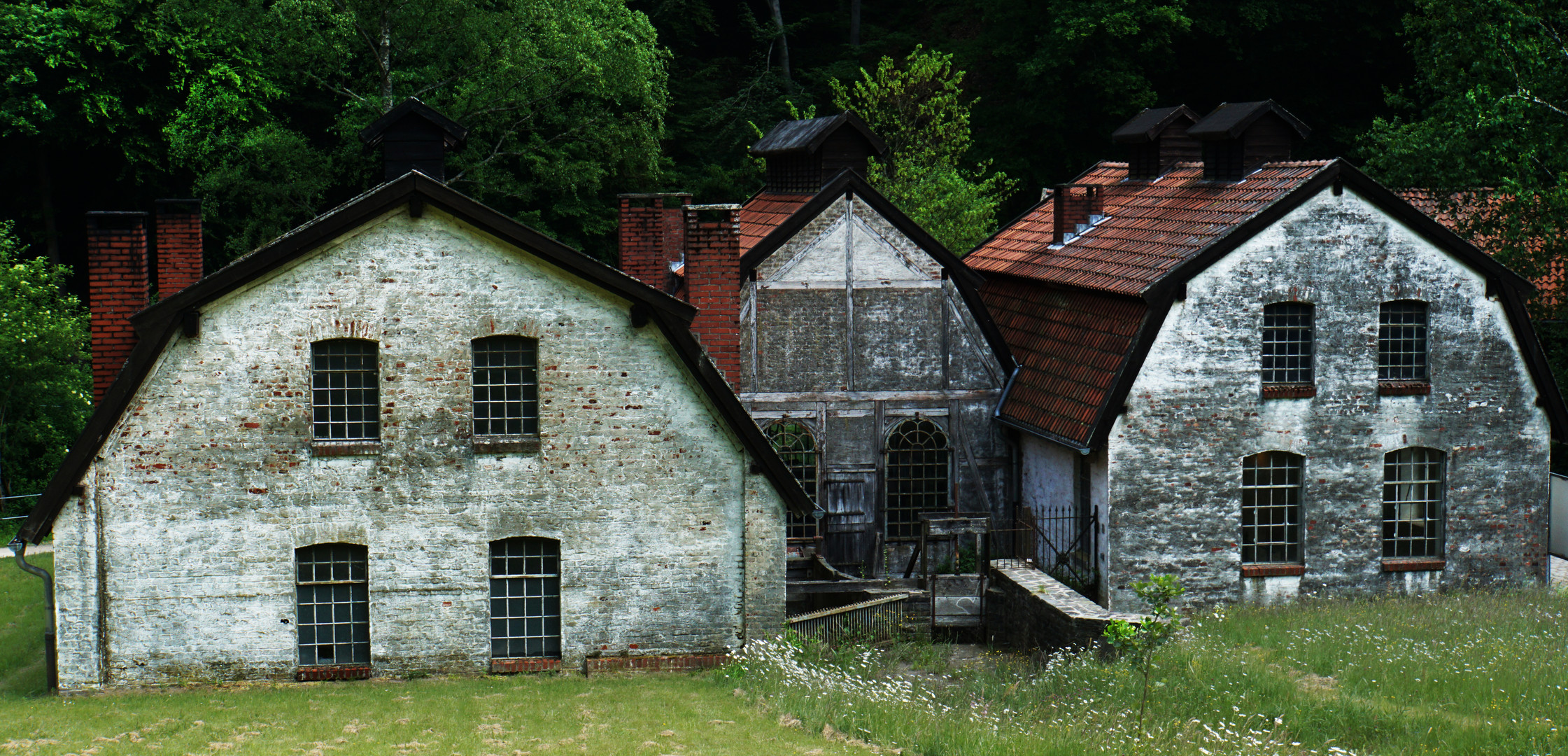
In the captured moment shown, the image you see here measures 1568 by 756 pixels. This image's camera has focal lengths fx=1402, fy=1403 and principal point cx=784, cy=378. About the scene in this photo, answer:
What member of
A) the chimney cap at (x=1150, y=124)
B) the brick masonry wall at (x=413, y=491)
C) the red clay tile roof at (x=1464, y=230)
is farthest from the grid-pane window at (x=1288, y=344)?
the brick masonry wall at (x=413, y=491)

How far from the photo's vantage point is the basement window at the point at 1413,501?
2270 centimetres

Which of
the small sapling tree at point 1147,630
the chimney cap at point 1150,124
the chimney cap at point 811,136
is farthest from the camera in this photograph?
the chimney cap at point 1150,124

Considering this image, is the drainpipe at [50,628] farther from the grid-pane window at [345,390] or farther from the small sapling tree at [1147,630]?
the small sapling tree at [1147,630]

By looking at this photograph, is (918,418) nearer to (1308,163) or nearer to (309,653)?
(1308,163)

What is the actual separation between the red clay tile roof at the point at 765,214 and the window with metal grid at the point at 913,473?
14.0 feet

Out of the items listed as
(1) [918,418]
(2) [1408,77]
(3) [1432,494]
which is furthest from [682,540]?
(2) [1408,77]

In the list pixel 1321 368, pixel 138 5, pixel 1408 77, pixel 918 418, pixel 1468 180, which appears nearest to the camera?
pixel 1321 368

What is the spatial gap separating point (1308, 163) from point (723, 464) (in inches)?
438

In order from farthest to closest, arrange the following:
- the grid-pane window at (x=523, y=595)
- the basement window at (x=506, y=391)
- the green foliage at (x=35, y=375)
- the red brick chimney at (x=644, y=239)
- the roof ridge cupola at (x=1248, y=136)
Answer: the green foliage at (x=35, y=375) < the roof ridge cupola at (x=1248, y=136) < the red brick chimney at (x=644, y=239) < the grid-pane window at (x=523, y=595) < the basement window at (x=506, y=391)

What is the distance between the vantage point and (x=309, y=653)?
59.9ft

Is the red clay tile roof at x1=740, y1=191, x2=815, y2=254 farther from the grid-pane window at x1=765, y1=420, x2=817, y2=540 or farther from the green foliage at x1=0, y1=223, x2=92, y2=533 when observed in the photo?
the green foliage at x1=0, y1=223, x2=92, y2=533

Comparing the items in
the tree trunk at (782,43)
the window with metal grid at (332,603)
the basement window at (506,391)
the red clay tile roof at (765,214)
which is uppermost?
the tree trunk at (782,43)

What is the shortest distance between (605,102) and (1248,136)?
20746 mm

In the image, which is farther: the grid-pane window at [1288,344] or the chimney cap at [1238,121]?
the chimney cap at [1238,121]
